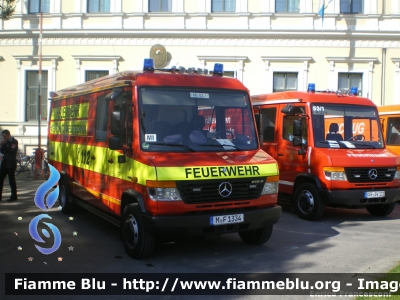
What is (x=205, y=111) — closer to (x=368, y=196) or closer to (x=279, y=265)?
(x=279, y=265)

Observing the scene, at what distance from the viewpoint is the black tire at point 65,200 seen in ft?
34.6

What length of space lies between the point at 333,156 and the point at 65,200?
583 cm

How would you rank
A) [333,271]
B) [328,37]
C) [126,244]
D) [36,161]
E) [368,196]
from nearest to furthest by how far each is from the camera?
[333,271] < [126,244] < [368,196] < [36,161] < [328,37]

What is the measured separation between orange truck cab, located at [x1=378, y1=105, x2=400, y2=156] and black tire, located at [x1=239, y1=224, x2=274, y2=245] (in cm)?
698

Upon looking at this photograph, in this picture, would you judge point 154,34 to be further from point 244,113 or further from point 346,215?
point 244,113

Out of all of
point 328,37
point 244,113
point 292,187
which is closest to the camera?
point 244,113

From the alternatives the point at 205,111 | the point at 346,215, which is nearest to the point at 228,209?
the point at 205,111

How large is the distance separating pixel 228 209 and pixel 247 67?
1693 cm

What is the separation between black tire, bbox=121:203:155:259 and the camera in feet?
22.5

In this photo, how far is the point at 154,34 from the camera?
75.2ft

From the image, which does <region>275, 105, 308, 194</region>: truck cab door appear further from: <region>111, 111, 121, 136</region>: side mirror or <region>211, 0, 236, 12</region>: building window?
<region>211, 0, 236, 12</region>: building window

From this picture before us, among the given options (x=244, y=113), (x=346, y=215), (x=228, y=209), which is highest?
(x=244, y=113)

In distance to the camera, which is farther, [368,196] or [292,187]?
[292,187]

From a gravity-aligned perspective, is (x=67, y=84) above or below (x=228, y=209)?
above
